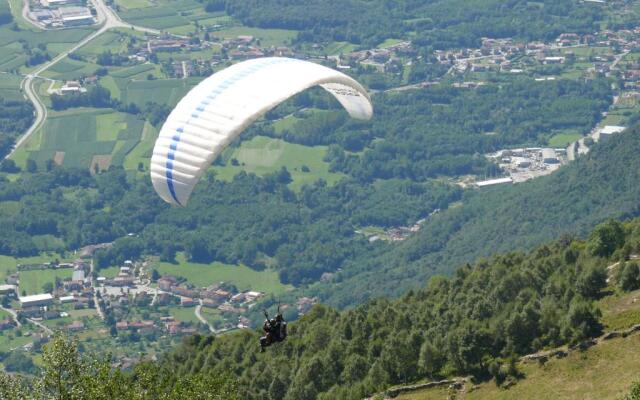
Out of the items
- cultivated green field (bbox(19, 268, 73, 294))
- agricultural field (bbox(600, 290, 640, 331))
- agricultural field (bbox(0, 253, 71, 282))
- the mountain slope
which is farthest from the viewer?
agricultural field (bbox(0, 253, 71, 282))

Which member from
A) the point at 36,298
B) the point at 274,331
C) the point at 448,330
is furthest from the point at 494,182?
the point at 274,331

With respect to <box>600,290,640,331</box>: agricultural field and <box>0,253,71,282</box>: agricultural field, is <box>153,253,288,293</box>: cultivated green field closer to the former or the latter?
<box>0,253,71,282</box>: agricultural field

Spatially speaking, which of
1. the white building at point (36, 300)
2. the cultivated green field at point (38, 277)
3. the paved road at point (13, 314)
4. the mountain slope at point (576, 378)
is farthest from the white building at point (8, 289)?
the mountain slope at point (576, 378)

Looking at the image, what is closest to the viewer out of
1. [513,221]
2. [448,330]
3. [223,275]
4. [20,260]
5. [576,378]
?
[576,378]

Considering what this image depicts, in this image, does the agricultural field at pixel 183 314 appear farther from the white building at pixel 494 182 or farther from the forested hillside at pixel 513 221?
the white building at pixel 494 182

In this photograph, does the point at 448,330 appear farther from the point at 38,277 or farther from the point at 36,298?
the point at 38,277

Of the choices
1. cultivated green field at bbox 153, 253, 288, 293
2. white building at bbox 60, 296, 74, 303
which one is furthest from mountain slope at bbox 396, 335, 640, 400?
white building at bbox 60, 296, 74, 303
